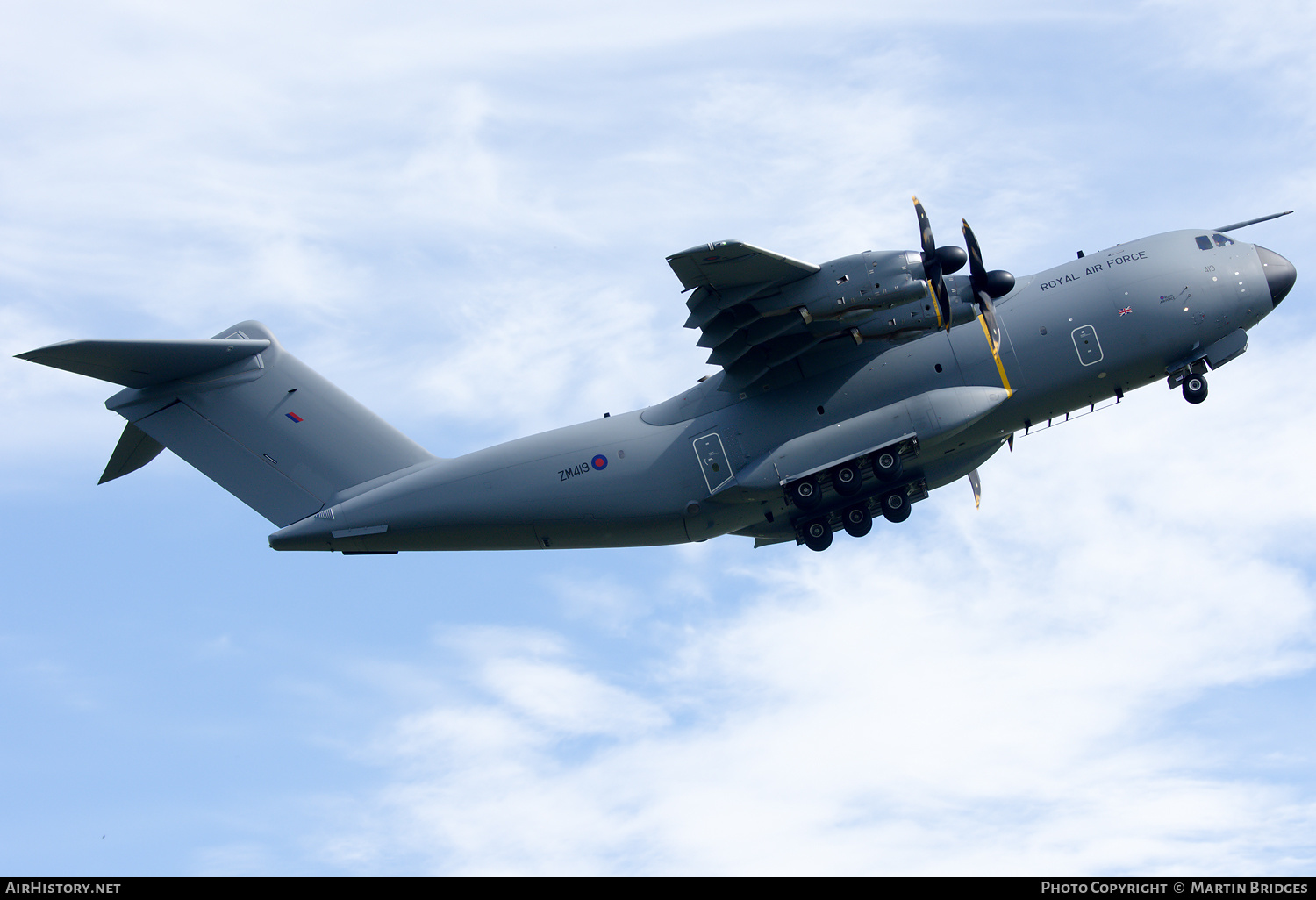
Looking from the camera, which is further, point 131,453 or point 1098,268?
point 131,453

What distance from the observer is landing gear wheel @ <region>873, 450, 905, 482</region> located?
16906mm

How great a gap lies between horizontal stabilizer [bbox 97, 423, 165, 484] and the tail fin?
0.02 metres

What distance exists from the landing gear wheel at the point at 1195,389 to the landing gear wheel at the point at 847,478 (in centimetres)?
523

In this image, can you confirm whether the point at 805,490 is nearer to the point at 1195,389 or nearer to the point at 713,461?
the point at 713,461

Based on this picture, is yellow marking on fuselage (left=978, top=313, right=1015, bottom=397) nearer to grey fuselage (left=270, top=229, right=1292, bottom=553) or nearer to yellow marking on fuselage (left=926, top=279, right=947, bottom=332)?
grey fuselage (left=270, top=229, right=1292, bottom=553)

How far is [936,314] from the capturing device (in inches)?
650

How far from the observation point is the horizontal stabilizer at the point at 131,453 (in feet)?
60.3

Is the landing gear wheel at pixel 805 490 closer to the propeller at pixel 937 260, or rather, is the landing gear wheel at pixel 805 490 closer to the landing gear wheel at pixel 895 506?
the landing gear wheel at pixel 895 506

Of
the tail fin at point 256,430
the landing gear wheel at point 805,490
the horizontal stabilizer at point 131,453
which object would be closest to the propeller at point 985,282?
the landing gear wheel at point 805,490

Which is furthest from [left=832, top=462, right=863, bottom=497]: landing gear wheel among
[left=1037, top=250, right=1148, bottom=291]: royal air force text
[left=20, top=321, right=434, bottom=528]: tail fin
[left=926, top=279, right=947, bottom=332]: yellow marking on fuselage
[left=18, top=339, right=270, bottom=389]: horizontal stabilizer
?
[left=18, top=339, right=270, bottom=389]: horizontal stabilizer

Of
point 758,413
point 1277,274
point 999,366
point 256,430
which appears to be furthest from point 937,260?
point 256,430

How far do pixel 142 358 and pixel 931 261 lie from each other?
11.9 m

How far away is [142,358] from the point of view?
17438 mm
